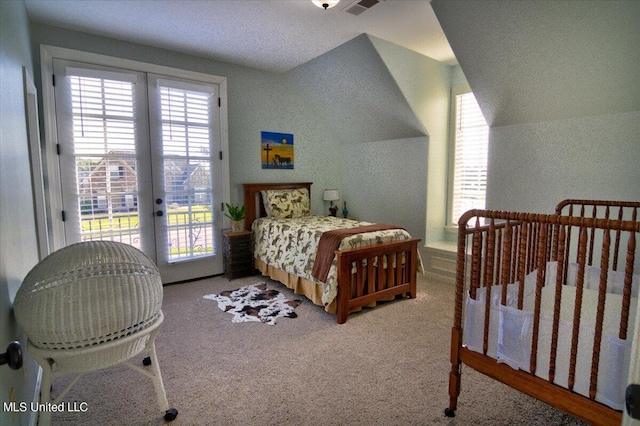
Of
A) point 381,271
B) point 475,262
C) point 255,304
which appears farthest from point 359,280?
point 475,262

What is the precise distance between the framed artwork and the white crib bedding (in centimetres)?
352

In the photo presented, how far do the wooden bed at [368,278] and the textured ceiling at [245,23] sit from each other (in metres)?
2.10

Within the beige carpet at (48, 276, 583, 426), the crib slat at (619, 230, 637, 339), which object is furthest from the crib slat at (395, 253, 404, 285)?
the crib slat at (619, 230, 637, 339)

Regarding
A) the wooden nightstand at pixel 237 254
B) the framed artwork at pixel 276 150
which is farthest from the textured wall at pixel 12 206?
the framed artwork at pixel 276 150

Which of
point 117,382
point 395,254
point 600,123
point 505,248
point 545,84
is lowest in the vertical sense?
point 117,382

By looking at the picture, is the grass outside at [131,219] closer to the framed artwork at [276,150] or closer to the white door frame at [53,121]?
the white door frame at [53,121]

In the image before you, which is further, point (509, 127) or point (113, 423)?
point (509, 127)

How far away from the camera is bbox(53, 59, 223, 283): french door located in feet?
10.8

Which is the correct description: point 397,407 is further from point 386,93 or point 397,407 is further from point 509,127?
point 386,93

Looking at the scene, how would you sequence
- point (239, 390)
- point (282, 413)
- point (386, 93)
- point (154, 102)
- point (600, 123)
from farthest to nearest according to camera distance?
1. point (386, 93)
2. point (154, 102)
3. point (600, 123)
4. point (239, 390)
5. point (282, 413)

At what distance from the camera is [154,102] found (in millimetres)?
3717

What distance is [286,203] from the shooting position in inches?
179

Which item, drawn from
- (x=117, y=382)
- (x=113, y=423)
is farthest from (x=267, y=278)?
(x=113, y=423)

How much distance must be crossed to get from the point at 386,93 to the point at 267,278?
2.74 meters
